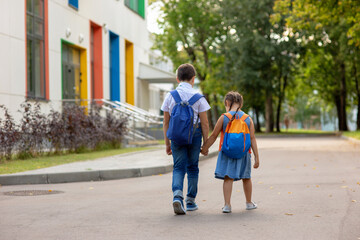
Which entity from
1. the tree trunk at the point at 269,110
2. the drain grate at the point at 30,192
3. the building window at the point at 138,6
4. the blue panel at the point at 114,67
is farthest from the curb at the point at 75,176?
the tree trunk at the point at 269,110

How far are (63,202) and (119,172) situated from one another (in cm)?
392

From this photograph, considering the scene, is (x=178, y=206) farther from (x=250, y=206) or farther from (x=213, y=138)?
(x=250, y=206)

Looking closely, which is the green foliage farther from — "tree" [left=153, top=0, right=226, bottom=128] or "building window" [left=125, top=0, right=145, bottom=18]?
"building window" [left=125, top=0, right=145, bottom=18]

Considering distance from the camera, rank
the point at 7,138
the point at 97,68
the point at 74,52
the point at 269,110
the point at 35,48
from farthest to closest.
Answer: the point at 269,110 < the point at 97,68 < the point at 74,52 < the point at 35,48 < the point at 7,138

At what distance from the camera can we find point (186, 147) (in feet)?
22.7

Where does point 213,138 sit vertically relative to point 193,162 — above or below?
above

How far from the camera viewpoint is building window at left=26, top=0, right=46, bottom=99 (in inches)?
825

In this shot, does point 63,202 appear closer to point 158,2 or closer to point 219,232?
point 219,232

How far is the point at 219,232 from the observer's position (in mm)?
5648

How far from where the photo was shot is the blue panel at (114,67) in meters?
31.3

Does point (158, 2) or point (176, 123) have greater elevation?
point (158, 2)

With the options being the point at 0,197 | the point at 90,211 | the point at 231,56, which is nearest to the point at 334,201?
the point at 90,211

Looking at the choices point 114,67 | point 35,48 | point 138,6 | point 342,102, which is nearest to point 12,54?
point 35,48

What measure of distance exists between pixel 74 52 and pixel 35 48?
476 centimetres
